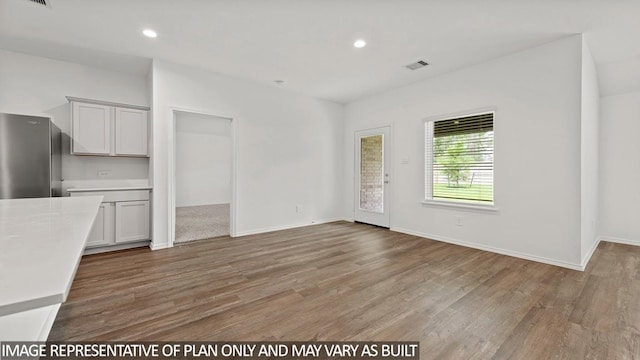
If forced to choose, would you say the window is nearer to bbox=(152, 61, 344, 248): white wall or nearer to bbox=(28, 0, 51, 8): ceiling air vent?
bbox=(152, 61, 344, 248): white wall

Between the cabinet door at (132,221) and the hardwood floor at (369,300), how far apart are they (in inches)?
10.2

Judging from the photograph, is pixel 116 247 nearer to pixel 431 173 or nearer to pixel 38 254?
pixel 38 254

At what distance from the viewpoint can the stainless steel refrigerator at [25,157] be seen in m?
3.10

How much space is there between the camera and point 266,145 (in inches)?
196

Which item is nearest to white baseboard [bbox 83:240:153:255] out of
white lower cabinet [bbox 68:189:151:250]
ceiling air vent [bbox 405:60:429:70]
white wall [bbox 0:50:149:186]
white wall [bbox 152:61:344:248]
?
white lower cabinet [bbox 68:189:151:250]

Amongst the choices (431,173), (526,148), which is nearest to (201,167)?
(431,173)

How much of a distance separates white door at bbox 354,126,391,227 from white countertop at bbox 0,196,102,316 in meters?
4.70

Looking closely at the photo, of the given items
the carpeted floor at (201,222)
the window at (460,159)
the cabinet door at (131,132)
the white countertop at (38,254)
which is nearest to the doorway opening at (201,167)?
the carpeted floor at (201,222)

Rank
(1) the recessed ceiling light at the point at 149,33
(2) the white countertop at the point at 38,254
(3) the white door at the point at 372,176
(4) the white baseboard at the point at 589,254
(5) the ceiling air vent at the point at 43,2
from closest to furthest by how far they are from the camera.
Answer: (2) the white countertop at the point at 38,254 → (5) the ceiling air vent at the point at 43,2 → (1) the recessed ceiling light at the point at 149,33 → (4) the white baseboard at the point at 589,254 → (3) the white door at the point at 372,176

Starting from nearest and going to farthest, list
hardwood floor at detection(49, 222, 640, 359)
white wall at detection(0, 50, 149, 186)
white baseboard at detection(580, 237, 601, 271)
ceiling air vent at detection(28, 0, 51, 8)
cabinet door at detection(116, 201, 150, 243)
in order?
hardwood floor at detection(49, 222, 640, 359), ceiling air vent at detection(28, 0, 51, 8), white baseboard at detection(580, 237, 601, 271), white wall at detection(0, 50, 149, 186), cabinet door at detection(116, 201, 150, 243)

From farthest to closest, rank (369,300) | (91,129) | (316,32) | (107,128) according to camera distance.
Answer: (107,128)
(91,129)
(316,32)
(369,300)

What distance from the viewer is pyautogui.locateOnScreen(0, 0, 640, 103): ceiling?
262 centimetres

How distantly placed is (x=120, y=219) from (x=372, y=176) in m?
4.50

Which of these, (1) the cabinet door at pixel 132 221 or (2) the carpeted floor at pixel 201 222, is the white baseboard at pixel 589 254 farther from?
(1) the cabinet door at pixel 132 221
